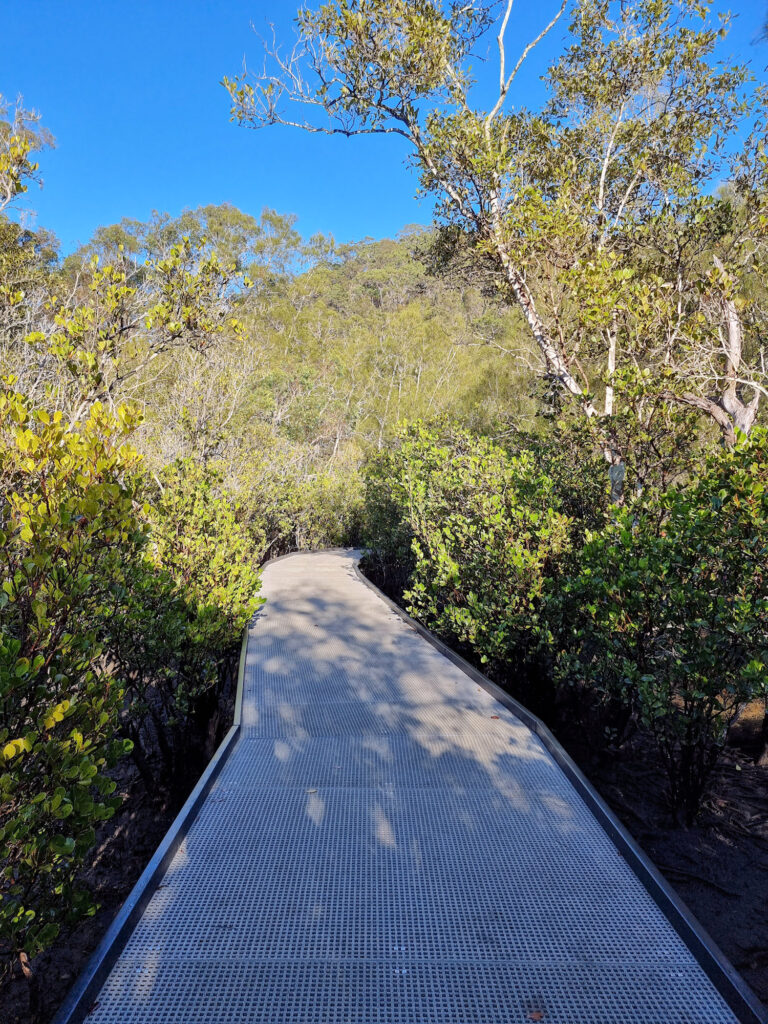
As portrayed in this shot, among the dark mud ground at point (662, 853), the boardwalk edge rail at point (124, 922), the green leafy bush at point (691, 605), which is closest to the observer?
the boardwalk edge rail at point (124, 922)

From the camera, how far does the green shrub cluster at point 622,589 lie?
94.7 inches

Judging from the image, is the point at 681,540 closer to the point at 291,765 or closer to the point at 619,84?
the point at 291,765

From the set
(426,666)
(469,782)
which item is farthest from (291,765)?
(426,666)

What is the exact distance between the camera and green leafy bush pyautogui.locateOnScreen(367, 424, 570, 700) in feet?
12.4

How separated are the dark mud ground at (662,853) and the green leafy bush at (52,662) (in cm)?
74

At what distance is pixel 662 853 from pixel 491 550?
200cm

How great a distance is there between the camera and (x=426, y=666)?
381 cm

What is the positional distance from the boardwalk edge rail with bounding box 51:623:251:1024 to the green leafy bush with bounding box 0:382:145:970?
11 cm

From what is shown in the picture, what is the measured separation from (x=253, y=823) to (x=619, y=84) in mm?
6899

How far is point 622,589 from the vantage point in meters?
2.70

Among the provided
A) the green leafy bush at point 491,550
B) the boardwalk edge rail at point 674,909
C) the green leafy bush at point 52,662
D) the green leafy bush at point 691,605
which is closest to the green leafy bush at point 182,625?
the green leafy bush at point 52,662

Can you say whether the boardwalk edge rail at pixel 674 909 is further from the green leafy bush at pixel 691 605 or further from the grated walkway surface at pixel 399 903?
the green leafy bush at pixel 691 605

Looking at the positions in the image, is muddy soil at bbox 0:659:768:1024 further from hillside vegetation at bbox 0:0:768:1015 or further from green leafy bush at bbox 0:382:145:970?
green leafy bush at bbox 0:382:145:970

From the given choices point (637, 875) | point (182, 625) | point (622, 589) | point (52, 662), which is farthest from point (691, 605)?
point (182, 625)
